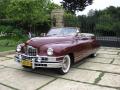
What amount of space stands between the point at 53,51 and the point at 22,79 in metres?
1.13

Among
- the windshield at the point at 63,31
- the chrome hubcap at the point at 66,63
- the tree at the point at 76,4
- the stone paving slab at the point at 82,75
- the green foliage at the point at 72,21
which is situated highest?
the tree at the point at 76,4

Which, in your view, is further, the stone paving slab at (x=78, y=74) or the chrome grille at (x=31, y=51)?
the chrome grille at (x=31, y=51)

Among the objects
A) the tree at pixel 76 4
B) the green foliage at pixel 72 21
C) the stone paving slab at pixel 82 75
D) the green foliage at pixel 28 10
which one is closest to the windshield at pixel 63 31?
the stone paving slab at pixel 82 75

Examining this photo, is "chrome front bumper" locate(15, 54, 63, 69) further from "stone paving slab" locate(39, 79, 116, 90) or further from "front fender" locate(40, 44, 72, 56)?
"stone paving slab" locate(39, 79, 116, 90)

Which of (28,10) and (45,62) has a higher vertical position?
(28,10)

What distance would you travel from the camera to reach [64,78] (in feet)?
18.4

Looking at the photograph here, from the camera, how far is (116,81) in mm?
5270

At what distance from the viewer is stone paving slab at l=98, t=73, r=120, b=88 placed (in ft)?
16.6

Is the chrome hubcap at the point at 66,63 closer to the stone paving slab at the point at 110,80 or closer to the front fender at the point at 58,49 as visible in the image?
the front fender at the point at 58,49

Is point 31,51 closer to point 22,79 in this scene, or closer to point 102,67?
point 22,79

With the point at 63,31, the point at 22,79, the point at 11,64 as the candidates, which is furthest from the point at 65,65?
the point at 11,64

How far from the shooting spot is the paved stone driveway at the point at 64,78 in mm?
4934

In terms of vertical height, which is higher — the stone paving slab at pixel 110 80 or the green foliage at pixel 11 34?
the green foliage at pixel 11 34

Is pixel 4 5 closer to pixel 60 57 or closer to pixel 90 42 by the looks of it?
pixel 90 42
